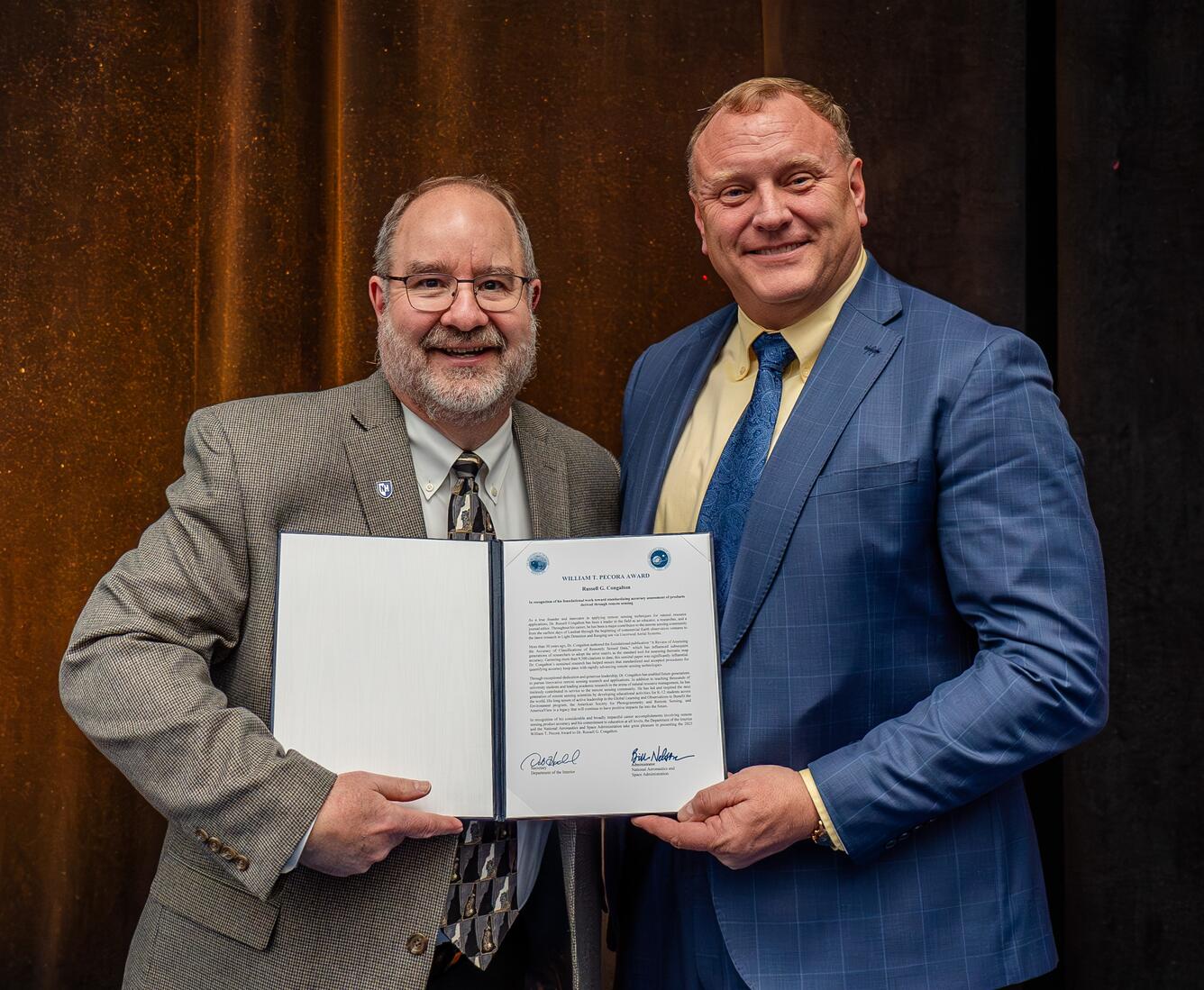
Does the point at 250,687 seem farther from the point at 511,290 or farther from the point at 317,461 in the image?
the point at 511,290

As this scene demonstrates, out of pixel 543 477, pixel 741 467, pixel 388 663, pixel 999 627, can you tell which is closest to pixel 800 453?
pixel 741 467

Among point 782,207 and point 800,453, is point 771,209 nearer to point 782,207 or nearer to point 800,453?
point 782,207

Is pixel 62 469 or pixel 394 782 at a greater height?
pixel 62 469

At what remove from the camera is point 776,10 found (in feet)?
8.93

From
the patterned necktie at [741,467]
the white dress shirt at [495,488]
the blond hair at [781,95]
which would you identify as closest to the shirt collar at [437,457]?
the white dress shirt at [495,488]

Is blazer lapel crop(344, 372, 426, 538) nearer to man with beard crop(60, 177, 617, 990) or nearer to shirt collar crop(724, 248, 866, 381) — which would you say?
man with beard crop(60, 177, 617, 990)

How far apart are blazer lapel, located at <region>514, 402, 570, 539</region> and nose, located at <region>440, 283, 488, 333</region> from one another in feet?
0.80

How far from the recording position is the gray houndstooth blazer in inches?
62.5

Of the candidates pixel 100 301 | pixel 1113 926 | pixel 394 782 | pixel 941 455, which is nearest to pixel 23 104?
pixel 100 301

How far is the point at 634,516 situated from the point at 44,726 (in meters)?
1.54

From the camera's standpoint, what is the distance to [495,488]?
202cm

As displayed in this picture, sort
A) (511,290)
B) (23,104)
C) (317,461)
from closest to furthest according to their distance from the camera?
(317,461) → (511,290) → (23,104)

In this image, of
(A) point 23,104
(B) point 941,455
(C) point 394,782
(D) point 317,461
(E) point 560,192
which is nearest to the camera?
(C) point 394,782
